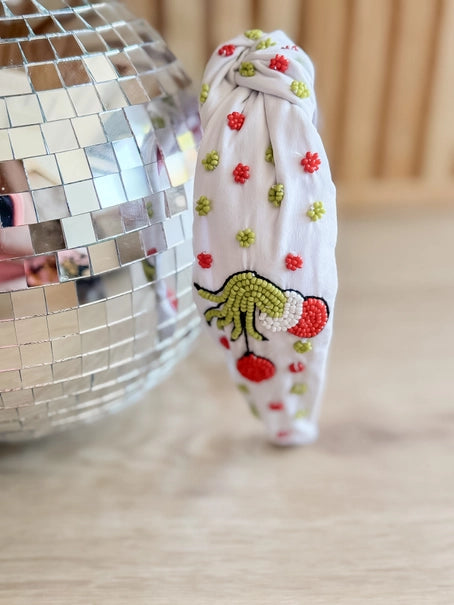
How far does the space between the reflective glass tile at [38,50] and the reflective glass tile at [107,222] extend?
70 millimetres

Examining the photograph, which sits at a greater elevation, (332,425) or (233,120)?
(233,120)

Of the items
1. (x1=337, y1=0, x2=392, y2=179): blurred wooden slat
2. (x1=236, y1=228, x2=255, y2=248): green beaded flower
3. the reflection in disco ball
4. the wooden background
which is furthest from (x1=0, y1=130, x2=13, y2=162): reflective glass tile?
(x1=337, y1=0, x2=392, y2=179): blurred wooden slat

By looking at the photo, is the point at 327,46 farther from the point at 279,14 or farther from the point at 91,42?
the point at 91,42

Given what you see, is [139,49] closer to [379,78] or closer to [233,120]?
[233,120]

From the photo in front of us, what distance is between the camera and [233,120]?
0.97 feet

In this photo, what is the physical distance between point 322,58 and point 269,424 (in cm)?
34

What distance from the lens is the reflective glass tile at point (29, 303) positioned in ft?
0.95

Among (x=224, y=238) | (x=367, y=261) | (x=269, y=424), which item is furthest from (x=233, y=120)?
(x=367, y=261)

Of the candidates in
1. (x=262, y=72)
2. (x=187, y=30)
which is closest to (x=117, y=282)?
(x=262, y=72)

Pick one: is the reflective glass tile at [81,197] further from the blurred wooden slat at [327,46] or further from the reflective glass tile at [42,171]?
the blurred wooden slat at [327,46]

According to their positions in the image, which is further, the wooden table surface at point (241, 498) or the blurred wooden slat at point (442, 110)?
the blurred wooden slat at point (442, 110)

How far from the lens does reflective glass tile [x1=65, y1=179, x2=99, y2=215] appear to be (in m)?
0.29

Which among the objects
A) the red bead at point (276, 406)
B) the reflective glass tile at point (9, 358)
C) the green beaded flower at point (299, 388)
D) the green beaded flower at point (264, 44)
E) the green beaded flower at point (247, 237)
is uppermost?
the green beaded flower at point (264, 44)

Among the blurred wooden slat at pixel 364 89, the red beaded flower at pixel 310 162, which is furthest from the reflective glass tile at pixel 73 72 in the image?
the blurred wooden slat at pixel 364 89
